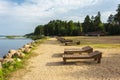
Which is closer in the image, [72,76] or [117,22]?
[72,76]

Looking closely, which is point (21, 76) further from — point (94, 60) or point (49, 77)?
point (94, 60)

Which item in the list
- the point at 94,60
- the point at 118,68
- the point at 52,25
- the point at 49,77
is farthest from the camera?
the point at 52,25

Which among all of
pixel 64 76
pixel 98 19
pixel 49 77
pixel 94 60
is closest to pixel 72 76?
pixel 64 76

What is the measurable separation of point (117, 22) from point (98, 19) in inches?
438

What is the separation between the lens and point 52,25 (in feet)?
410

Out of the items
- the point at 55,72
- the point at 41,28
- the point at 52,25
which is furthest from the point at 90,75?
the point at 41,28

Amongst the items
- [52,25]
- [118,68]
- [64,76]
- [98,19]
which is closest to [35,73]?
[64,76]

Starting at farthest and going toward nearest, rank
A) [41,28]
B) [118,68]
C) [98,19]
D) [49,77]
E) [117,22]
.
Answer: [41,28] → [98,19] → [117,22] → [118,68] → [49,77]

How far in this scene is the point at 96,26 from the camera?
114 metres

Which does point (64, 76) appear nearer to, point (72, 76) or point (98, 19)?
point (72, 76)

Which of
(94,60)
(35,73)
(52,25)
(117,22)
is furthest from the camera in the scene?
(52,25)

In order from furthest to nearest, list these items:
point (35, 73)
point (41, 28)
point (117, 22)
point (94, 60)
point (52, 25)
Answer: point (41, 28) → point (52, 25) → point (117, 22) → point (94, 60) → point (35, 73)

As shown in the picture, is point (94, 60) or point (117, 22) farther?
point (117, 22)

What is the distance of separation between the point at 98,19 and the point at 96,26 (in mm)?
3402
